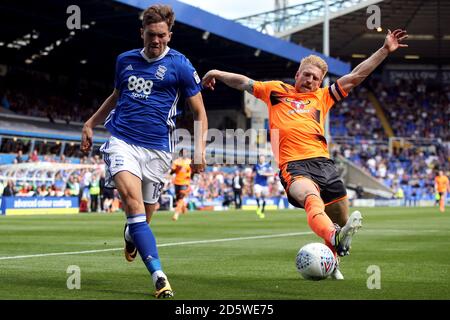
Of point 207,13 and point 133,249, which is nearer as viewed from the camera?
point 133,249

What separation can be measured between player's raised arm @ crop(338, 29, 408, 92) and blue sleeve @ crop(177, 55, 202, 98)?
188 cm

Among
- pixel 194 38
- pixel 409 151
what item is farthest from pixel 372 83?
pixel 194 38

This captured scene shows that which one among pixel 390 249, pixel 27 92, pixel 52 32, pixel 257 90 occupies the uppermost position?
pixel 52 32

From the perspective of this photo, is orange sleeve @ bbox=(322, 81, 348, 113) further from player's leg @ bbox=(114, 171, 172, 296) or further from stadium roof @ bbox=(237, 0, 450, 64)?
stadium roof @ bbox=(237, 0, 450, 64)

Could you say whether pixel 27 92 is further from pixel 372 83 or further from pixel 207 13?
pixel 372 83

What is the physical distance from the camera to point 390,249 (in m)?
11.9

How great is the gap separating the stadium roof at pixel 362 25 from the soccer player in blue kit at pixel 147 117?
50315 millimetres

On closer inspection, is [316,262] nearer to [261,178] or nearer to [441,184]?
[261,178]

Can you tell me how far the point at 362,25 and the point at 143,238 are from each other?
56968 millimetres

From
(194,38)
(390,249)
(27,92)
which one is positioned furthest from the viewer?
(27,92)

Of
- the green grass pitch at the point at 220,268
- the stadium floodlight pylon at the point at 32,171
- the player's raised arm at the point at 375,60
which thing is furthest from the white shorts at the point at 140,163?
the stadium floodlight pylon at the point at 32,171

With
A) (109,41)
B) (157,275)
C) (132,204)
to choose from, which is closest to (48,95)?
(109,41)

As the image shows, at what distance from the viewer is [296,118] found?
802 centimetres
